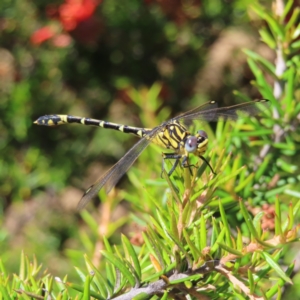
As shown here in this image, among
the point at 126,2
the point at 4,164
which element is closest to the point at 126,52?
the point at 126,2

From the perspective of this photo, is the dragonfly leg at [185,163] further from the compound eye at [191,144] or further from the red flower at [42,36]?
the red flower at [42,36]

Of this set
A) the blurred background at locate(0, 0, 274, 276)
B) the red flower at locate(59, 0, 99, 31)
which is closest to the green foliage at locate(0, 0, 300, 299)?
the blurred background at locate(0, 0, 274, 276)

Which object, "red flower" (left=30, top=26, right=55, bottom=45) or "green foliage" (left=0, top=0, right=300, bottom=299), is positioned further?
"red flower" (left=30, top=26, right=55, bottom=45)

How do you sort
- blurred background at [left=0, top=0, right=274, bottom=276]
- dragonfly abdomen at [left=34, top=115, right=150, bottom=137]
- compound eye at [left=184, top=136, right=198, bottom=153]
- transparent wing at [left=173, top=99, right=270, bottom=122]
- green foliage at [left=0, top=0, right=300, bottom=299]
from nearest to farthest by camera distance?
green foliage at [left=0, top=0, right=300, bottom=299], compound eye at [left=184, top=136, right=198, bottom=153], transparent wing at [left=173, top=99, right=270, bottom=122], dragonfly abdomen at [left=34, top=115, right=150, bottom=137], blurred background at [left=0, top=0, right=274, bottom=276]

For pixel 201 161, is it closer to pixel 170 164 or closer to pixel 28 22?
pixel 170 164

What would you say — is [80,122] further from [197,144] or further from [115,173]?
[197,144]

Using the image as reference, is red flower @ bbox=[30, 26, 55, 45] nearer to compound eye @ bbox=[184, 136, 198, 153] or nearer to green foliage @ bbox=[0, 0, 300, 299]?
green foliage @ bbox=[0, 0, 300, 299]
